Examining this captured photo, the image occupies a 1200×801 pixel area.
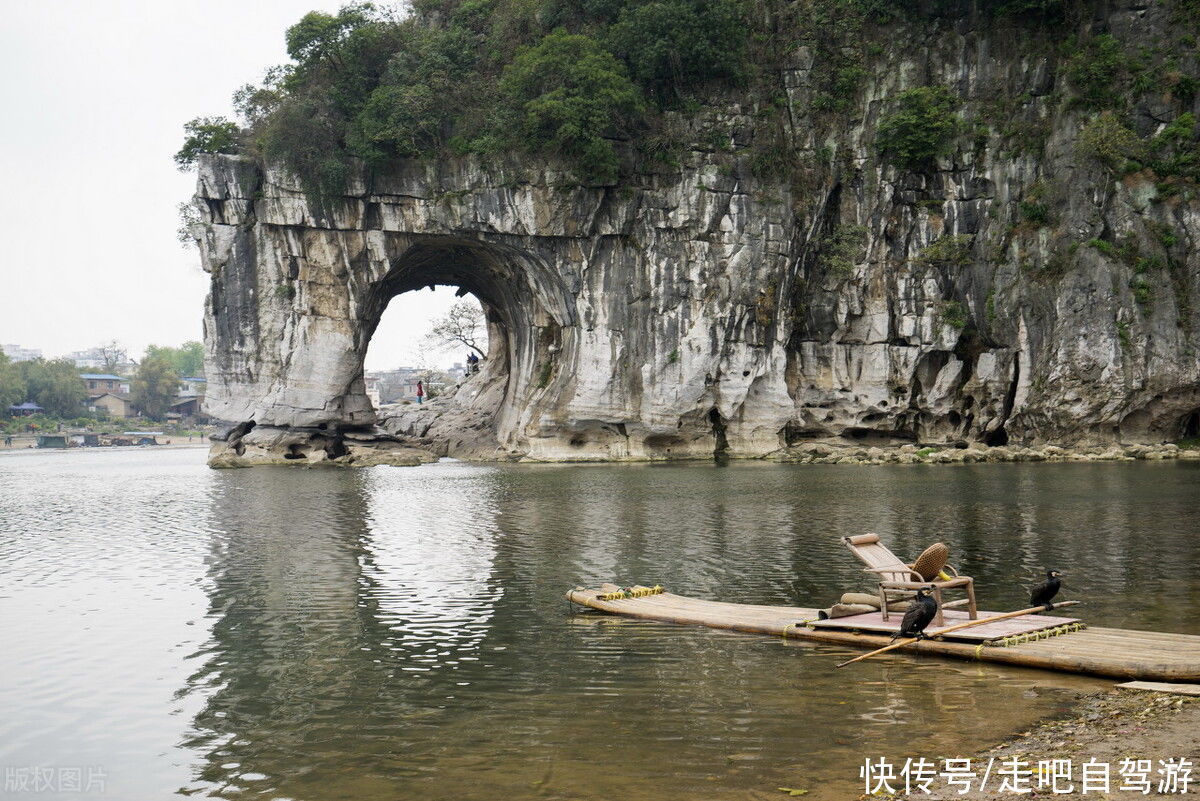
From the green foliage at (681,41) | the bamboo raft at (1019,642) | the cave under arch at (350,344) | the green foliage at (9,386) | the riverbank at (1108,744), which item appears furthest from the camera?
the green foliage at (9,386)

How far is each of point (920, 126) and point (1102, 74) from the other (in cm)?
644

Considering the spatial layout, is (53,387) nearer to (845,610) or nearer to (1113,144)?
(1113,144)

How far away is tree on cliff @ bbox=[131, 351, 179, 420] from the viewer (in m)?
99.3

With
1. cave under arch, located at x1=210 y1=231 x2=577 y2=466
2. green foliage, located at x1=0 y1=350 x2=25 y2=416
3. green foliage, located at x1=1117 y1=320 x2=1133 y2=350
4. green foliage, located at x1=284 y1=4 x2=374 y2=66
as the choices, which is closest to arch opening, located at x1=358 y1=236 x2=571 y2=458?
cave under arch, located at x1=210 y1=231 x2=577 y2=466

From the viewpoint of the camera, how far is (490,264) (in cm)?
4428

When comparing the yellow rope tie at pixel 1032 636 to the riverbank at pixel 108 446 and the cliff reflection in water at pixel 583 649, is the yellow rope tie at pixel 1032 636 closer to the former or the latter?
the cliff reflection in water at pixel 583 649

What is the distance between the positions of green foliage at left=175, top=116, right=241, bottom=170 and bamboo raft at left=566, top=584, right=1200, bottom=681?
37.2 meters

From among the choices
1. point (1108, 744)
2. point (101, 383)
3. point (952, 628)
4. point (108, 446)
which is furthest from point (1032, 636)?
point (101, 383)

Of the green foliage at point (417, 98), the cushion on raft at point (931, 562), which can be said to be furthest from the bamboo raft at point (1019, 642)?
the green foliage at point (417, 98)

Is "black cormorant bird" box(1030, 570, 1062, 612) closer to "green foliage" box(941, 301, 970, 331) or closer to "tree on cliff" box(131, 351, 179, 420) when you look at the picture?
"green foliage" box(941, 301, 970, 331)

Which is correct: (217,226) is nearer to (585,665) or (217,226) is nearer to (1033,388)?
(1033,388)

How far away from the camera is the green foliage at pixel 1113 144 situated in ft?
121

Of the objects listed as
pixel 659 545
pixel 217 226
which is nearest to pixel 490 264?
pixel 217 226

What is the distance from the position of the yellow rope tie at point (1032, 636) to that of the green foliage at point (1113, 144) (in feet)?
106
